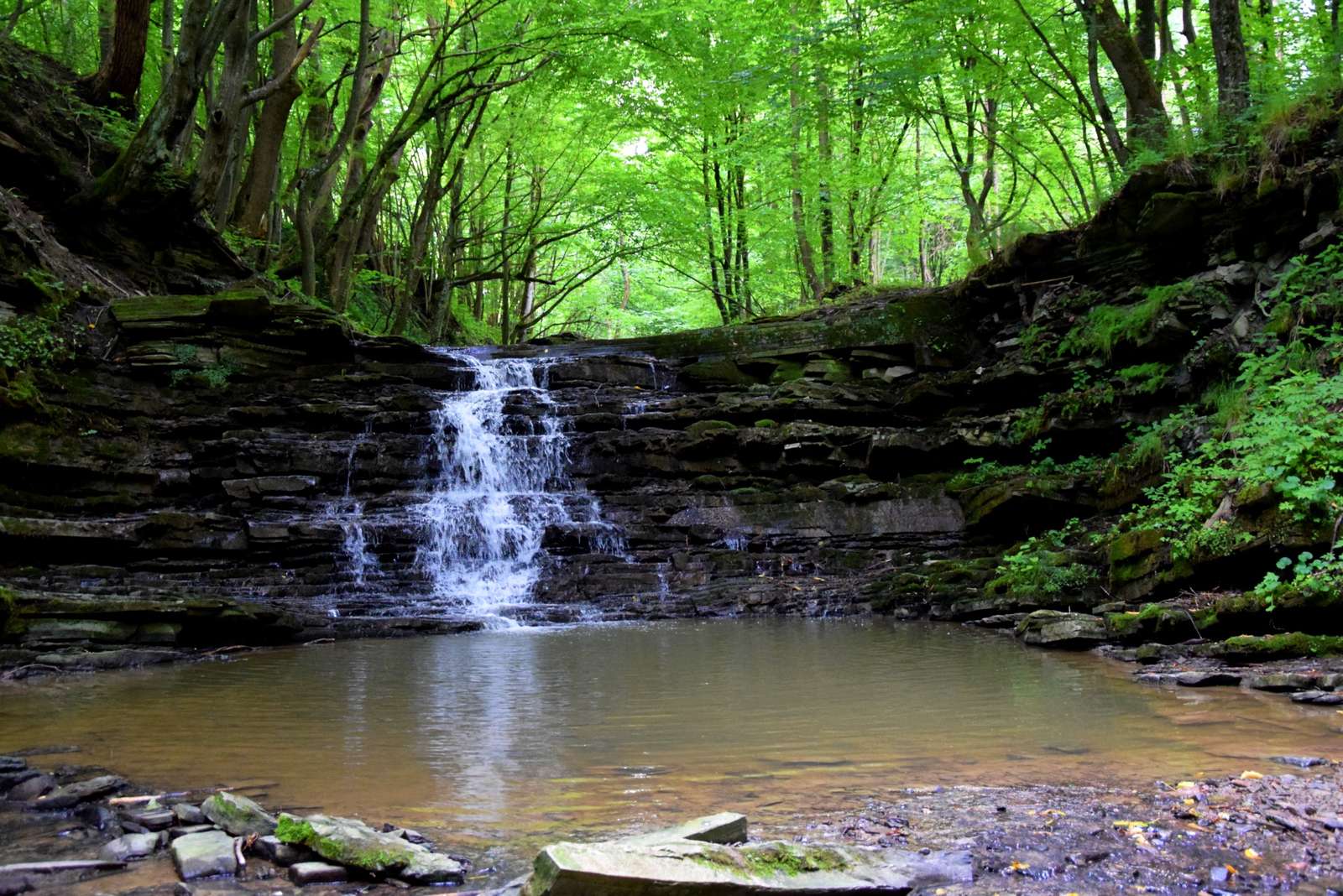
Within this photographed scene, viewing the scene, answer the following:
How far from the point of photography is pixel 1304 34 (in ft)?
40.1

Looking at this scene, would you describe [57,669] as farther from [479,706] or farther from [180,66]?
[180,66]

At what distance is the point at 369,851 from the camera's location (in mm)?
2404

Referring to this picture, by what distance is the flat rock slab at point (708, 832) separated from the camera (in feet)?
7.68

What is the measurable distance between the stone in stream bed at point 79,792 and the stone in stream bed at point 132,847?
0.60 metres

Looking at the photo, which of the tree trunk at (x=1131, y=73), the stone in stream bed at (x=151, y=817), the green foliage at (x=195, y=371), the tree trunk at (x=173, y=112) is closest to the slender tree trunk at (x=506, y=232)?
the tree trunk at (x=173, y=112)

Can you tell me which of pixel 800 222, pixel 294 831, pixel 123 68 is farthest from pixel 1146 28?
pixel 123 68

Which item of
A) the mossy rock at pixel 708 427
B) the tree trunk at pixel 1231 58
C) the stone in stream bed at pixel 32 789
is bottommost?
the stone in stream bed at pixel 32 789

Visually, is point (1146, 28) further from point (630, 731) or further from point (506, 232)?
point (506, 232)

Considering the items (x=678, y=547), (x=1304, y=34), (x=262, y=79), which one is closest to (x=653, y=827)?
(x=678, y=547)

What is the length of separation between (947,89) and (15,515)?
666 inches

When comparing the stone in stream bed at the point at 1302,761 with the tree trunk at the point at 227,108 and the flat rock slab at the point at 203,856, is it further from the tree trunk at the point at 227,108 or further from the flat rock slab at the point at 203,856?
the tree trunk at the point at 227,108

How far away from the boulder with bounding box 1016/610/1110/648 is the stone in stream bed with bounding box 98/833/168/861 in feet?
21.1

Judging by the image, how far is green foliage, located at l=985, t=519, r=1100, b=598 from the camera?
816 centimetres

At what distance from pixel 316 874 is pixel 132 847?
2.28 feet
